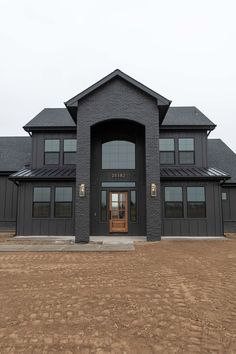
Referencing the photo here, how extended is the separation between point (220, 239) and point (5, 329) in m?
11.8

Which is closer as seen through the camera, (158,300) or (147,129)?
(158,300)

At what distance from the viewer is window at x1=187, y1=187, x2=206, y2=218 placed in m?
14.3

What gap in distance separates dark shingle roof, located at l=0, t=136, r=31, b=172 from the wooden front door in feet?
26.3

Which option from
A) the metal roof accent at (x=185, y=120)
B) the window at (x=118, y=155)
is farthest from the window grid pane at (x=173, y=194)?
the metal roof accent at (x=185, y=120)

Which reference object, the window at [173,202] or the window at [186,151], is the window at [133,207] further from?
the window at [186,151]

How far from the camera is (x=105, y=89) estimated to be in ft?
44.4

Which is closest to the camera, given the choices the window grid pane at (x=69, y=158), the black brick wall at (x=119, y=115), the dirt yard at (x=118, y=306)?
the dirt yard at (x=118, y=306)

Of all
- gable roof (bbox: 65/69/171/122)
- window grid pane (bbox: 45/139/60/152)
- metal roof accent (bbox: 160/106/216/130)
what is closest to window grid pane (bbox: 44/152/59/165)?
window grid pane (bbox: 45/139/60/152)

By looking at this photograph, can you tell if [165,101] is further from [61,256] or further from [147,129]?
[61,256]

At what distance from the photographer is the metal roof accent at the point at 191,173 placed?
14070mm

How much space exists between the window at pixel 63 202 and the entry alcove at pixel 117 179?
53.6 inches

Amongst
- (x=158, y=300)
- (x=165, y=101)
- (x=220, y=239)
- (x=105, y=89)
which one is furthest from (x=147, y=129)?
(x=158, y=300)

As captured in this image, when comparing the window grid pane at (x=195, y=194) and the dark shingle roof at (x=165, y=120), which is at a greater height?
the dark shingle roof at (x=165, y=120)

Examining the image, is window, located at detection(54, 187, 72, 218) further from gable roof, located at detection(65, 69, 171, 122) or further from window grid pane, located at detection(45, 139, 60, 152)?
gable roof, located at detection(65, 69, 171, 122)
